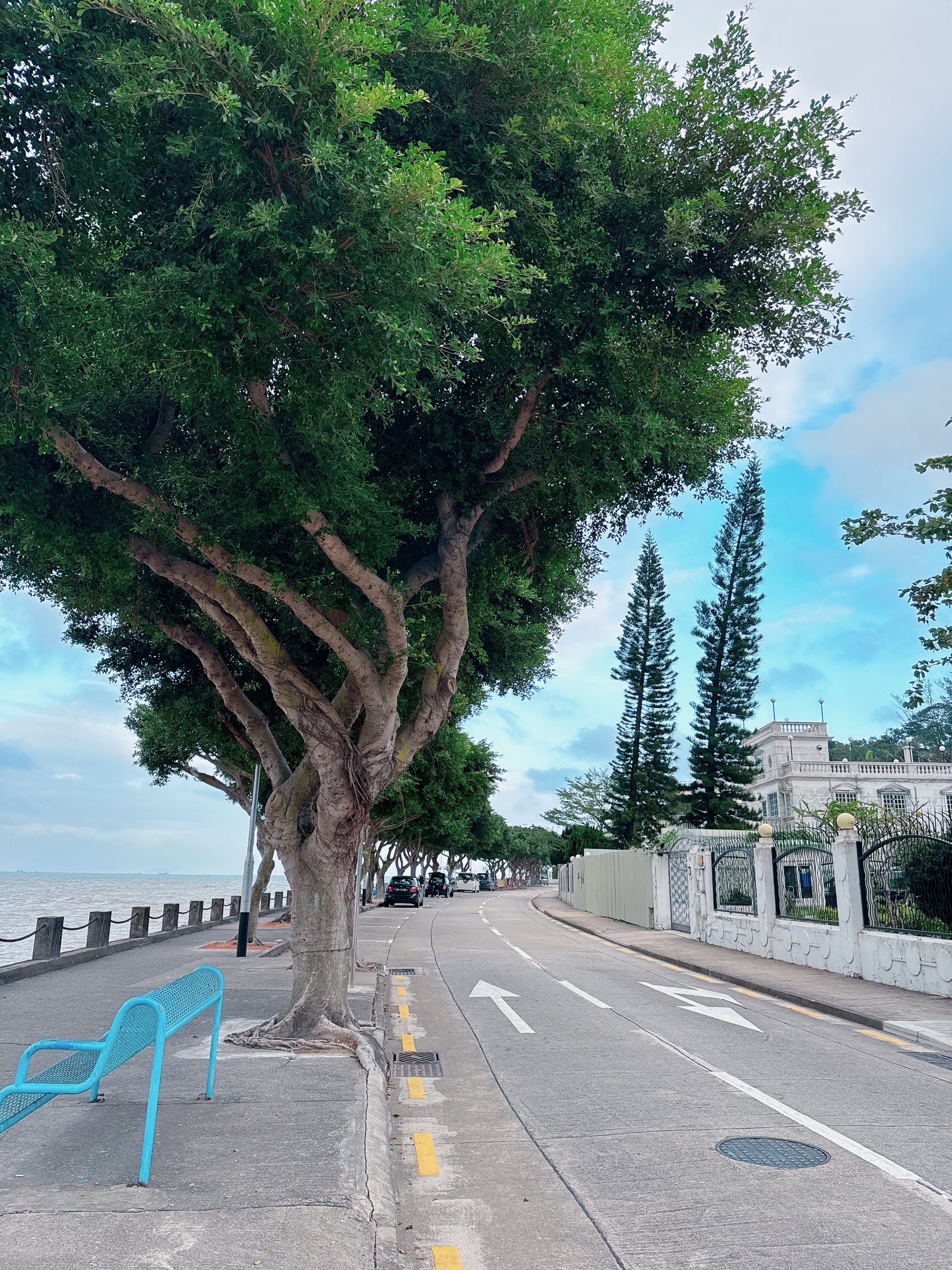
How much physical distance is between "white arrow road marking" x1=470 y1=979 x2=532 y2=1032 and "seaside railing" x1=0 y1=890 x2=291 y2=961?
226 inches

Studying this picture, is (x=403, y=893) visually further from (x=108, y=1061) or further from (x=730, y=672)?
(x=108, y=1061)

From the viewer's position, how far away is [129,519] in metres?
8.98

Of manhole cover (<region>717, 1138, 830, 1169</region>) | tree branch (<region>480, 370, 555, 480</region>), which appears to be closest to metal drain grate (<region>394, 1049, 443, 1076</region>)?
manhole cover (<region>717, 1138, 830, 1169</region>)

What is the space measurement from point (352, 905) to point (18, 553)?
5.54 meters

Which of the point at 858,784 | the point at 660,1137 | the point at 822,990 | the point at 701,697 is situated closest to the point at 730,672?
the point at 701,697

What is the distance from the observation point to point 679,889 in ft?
86.4

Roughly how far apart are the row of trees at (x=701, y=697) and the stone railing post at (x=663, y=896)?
16.8 m

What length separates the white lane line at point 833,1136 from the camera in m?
5.11

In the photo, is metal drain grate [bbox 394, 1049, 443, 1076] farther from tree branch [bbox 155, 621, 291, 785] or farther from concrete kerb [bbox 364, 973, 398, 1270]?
tree branch [bbox 155, 621, 291, 785]

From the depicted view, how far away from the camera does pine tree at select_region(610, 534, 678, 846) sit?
48594 millimetres

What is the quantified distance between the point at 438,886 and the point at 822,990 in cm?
5458

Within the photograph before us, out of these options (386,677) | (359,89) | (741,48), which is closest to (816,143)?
(741,48)

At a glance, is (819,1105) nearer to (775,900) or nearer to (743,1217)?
(743,1217)

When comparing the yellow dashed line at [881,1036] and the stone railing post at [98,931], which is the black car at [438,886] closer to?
the stone railing post at [98,931]
